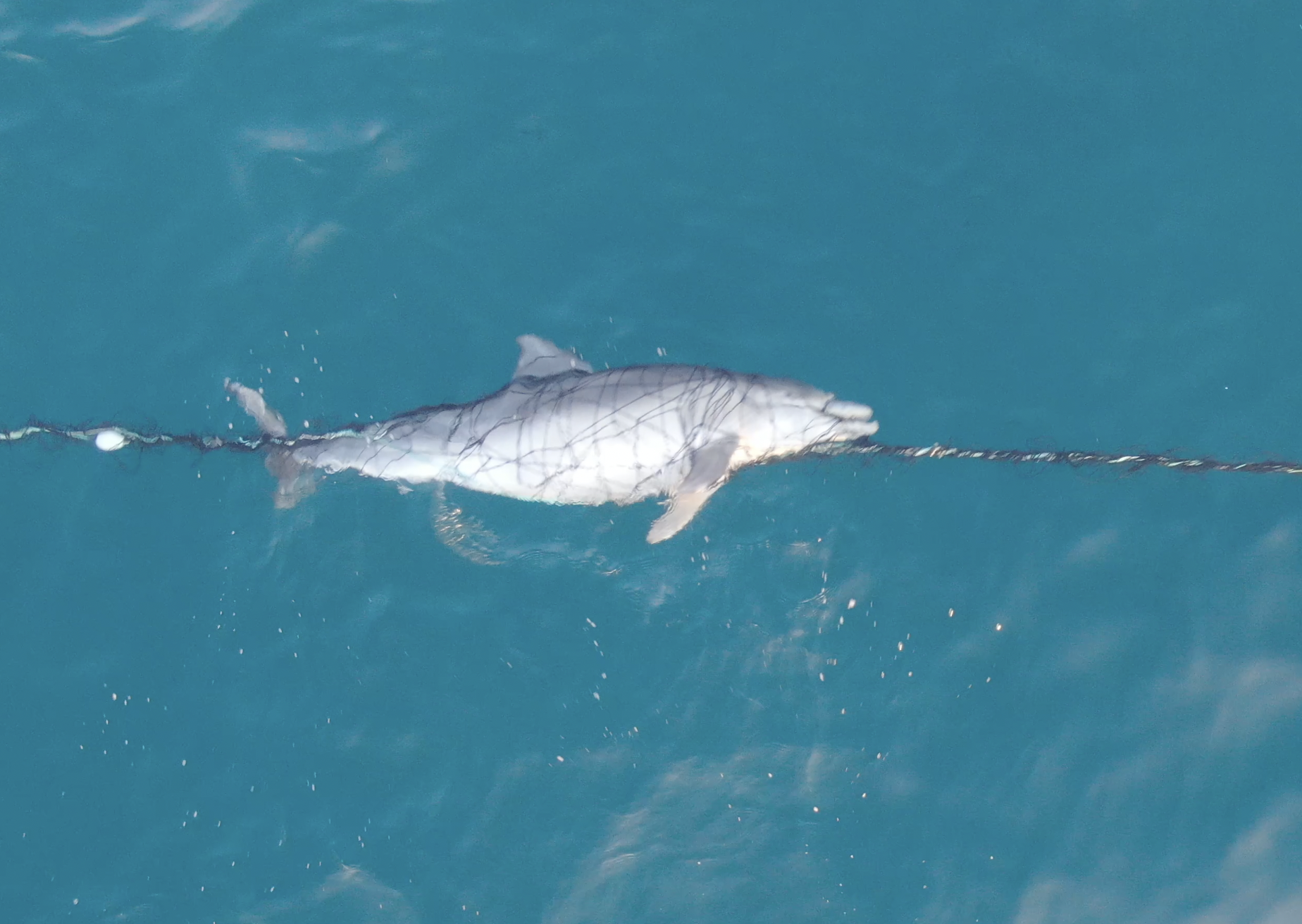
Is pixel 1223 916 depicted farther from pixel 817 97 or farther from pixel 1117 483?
pixel 817 97

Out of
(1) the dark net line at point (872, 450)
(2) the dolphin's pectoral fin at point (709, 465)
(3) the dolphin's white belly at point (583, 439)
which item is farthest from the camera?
(3) the dolphin's white belly at point (583, 439)

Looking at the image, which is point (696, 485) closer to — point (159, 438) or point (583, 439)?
point (583, 439)

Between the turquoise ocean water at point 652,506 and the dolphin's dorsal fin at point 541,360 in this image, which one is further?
the dolphin's dorsal fin at point 541,360

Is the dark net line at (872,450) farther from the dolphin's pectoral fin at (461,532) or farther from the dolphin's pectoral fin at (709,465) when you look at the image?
the dolphin's pectoral fin at (461,532)

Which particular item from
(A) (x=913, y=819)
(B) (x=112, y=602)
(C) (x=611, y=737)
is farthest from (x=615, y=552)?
(B) (x=112, y=602)

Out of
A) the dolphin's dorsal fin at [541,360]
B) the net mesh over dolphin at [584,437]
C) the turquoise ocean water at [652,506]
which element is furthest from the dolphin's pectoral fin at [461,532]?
the dolphin's dorsal fin at [541,360]

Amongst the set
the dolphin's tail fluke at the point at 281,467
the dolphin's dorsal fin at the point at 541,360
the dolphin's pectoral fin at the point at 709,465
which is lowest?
the dolphin's pectoral fin at the point at 709,465

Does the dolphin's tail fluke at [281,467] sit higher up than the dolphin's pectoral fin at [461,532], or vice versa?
the dolphin's tail fluke at [281,467]
